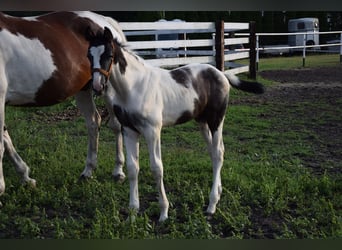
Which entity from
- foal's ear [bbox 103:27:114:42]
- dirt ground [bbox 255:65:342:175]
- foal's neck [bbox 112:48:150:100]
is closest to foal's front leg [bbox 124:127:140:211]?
foal's neck [bbox 112:48:150:100]

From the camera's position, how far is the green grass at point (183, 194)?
2766 mm

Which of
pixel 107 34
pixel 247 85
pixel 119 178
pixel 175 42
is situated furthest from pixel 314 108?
pixel 107 34

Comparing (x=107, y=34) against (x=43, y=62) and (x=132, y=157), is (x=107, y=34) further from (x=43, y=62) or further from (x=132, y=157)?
(x=43, y=62)

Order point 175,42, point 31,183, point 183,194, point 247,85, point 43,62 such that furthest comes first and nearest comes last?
point 175,42, point 31,183, point 43,62, point 183,194, point 247,85

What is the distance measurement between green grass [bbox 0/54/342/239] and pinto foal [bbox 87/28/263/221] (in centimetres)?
22

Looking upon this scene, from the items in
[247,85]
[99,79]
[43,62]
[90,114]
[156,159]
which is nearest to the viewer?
[99,79]

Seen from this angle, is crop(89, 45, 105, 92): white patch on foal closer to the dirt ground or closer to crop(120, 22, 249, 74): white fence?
crop(120, 22, 249, 74): white fence

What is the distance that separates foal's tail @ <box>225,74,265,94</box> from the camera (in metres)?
2.97

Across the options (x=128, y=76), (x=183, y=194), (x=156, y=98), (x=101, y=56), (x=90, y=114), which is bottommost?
(x=183, y=194)

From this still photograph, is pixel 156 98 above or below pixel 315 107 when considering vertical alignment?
above

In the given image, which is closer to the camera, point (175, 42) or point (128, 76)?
point (128, 76)

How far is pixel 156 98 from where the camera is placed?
9.14 feet

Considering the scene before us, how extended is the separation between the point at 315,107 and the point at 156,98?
4.79m

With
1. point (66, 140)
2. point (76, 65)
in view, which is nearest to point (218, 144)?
point (76, 65)
